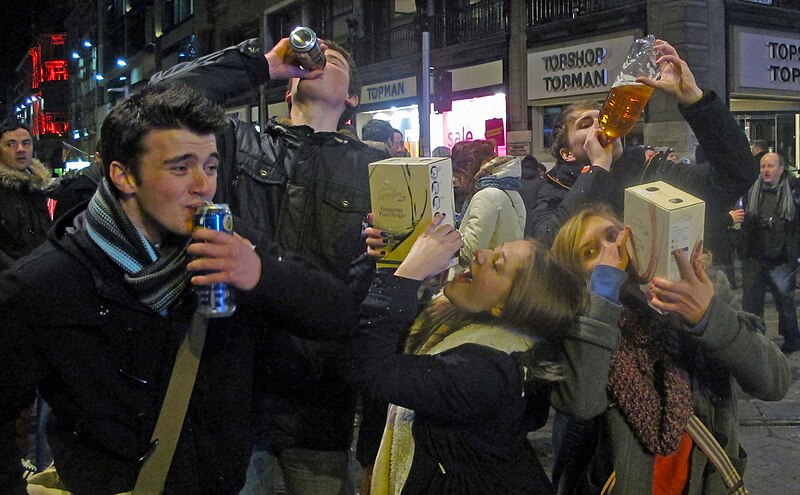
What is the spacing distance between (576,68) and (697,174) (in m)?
13.1

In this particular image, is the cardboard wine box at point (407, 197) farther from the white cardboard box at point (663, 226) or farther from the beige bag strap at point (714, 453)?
the beige bag strap at point (714, 453)

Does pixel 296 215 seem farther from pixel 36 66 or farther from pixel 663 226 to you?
pixel 36 66

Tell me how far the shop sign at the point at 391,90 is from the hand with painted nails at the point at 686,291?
18.1 m

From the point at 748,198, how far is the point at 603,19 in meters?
7.45

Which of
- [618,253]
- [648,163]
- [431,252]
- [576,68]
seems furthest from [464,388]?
[576,68]

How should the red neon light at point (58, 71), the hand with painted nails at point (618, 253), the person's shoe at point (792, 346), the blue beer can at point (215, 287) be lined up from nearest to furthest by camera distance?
1. the blue beer can at point (215, 287)
2. the hand with painted nails at point (618, 253)
3. the person's shoe at point (792, 346)
4. the red neon light at point (58, 71)


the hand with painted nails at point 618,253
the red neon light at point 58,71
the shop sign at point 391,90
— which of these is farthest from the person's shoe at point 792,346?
the red neon light at point 58,71

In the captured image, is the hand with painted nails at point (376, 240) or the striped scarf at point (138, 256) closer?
the striped scarf at point (138, 256)

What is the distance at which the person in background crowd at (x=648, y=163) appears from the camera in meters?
2.72

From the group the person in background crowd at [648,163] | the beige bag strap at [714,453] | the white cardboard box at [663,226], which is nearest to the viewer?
the white cardboard box at [663,226]

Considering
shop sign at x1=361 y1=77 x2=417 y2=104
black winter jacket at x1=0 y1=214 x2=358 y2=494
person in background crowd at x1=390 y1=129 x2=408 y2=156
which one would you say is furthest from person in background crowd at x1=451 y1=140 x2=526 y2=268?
shop sign at x1=361 y1=77 x2=417 y2=104

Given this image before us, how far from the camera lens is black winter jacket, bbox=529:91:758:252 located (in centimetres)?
273

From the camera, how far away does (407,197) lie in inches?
82.4

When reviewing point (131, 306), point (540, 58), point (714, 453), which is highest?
point (540, 58)
